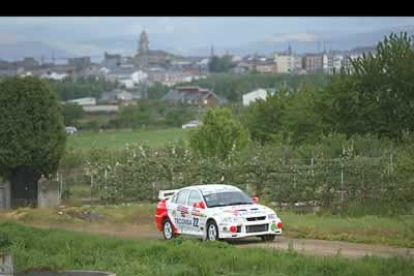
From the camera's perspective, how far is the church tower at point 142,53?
172100 mm

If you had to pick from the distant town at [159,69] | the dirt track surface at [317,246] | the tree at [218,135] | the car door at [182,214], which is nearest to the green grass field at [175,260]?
the dirt track surface at [317,246]

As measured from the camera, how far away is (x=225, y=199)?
22328 millimetres

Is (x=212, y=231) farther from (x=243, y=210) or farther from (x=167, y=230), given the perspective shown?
(x=167, y=230)

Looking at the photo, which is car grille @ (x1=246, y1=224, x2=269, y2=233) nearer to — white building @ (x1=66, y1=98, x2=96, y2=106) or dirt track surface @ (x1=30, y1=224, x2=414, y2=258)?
dirt track surface @ (x1=30, y1=224, x2=414, y2=258)

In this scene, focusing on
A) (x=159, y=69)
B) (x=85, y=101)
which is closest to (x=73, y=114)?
(x=85, y=101)

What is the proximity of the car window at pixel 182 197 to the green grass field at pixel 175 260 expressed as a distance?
257 cm

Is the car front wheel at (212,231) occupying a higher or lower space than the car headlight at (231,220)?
lower

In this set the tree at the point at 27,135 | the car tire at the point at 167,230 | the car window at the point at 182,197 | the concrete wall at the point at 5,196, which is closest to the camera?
the car window at the point at 182,197

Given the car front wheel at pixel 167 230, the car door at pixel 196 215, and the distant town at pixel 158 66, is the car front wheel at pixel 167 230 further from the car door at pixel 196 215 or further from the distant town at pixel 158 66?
the distant town at pixel 158 66

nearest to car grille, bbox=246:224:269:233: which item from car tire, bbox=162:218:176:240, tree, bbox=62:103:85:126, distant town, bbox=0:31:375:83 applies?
car tire, bbox=162:218:176:240

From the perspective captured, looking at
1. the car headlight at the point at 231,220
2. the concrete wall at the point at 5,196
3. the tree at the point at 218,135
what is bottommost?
the concrete wall at the point at 5,196

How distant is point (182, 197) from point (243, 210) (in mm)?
2208

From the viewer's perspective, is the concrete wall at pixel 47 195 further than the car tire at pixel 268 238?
Yes
